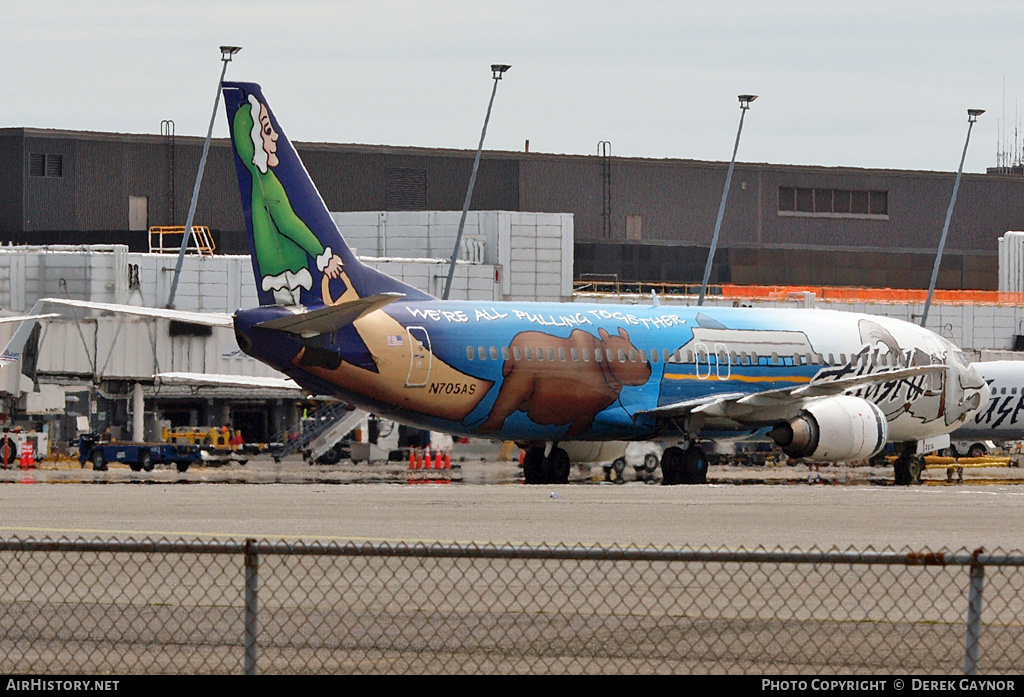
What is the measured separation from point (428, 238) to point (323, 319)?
1640 inches

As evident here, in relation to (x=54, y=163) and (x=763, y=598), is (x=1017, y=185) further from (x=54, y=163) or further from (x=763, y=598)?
(x=763, y=598)

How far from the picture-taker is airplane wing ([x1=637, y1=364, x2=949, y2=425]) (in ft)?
128

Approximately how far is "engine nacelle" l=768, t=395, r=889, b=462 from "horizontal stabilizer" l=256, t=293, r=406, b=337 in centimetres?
970

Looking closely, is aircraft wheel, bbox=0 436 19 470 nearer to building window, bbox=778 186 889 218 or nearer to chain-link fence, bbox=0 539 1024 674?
chain-link fence, bbox=0 539 1024 674

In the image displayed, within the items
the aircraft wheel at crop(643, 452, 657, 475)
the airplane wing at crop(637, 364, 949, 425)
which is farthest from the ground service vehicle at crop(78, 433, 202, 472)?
the airplane wing at crop(637, 364, 949, 425)

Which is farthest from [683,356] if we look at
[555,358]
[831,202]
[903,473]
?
[831,202]

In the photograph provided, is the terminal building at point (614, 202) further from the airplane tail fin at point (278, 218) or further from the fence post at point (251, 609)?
the fence post at point (251, 609)

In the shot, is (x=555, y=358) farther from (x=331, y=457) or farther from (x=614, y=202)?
(x=614, y=202)

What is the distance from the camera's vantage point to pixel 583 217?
317 ft

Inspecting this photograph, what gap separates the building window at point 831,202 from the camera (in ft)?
338

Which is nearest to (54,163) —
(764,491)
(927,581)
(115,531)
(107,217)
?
(107,217)

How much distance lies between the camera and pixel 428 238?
76688 mm

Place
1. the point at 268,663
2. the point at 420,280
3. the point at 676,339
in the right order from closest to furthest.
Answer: the point at 268,663
the point at 676,339
the point at 420,280
